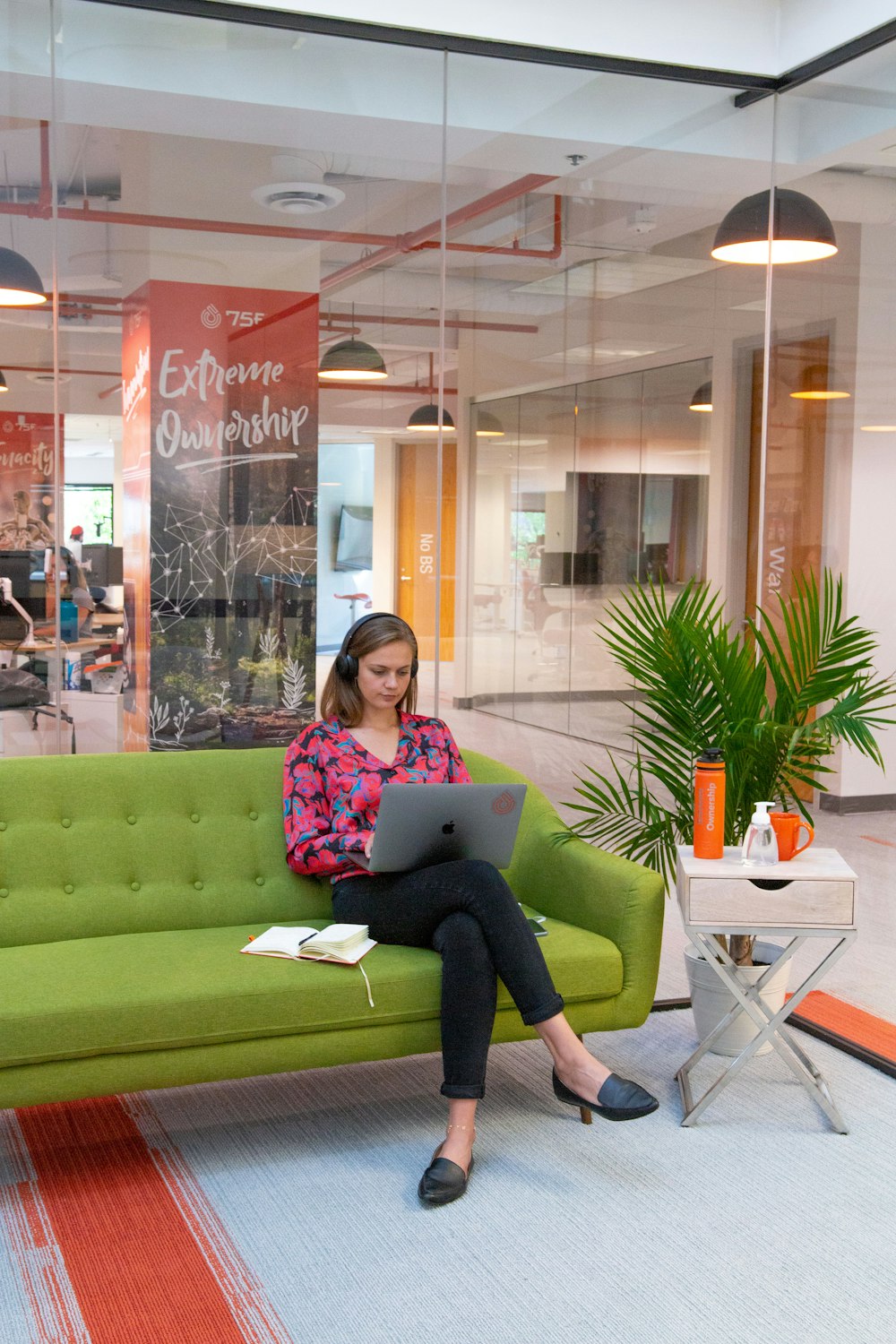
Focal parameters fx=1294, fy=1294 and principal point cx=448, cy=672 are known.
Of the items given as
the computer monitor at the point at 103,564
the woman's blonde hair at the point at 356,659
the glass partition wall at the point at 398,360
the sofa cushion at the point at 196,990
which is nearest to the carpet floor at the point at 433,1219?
the sofa cushion at the point at 196,990

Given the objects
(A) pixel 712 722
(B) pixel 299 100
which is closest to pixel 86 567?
(B) pixel 299 100

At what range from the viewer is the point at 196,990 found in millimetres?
2779

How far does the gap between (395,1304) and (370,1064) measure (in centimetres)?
117

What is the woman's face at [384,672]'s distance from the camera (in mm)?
3418

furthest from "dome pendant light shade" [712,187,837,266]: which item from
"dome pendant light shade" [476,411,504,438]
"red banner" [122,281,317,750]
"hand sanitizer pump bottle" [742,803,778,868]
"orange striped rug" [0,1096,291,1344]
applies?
"orange striped rug" [0,1096,291,1344]

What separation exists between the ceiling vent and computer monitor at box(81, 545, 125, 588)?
1.23 meters

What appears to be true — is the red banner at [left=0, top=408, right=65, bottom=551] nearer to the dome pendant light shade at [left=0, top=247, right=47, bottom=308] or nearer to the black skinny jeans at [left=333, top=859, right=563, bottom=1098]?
the dome pendant light shade at [left=0, top=247, right=47, bottom=308]

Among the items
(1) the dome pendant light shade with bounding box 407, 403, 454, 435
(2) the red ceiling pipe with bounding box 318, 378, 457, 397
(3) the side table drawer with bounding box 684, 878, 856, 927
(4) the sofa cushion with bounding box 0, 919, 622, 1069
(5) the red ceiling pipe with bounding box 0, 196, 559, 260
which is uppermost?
(5) the red ceiling pipe with bounding box 0, 196, 559, 260

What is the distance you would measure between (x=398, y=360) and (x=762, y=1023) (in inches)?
96.4

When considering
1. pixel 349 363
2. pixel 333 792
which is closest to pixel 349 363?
pixel 349 363

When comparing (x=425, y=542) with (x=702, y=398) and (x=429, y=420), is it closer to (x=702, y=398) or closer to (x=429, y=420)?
(x=429, y=420)

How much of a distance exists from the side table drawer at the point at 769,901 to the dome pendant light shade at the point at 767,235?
2.76 meters

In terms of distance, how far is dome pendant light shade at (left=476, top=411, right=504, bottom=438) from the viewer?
4613mm

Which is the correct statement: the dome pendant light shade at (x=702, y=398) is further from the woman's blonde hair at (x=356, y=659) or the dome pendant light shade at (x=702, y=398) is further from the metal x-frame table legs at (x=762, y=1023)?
the metal x-frame table legs at (x=762, y=1023)
